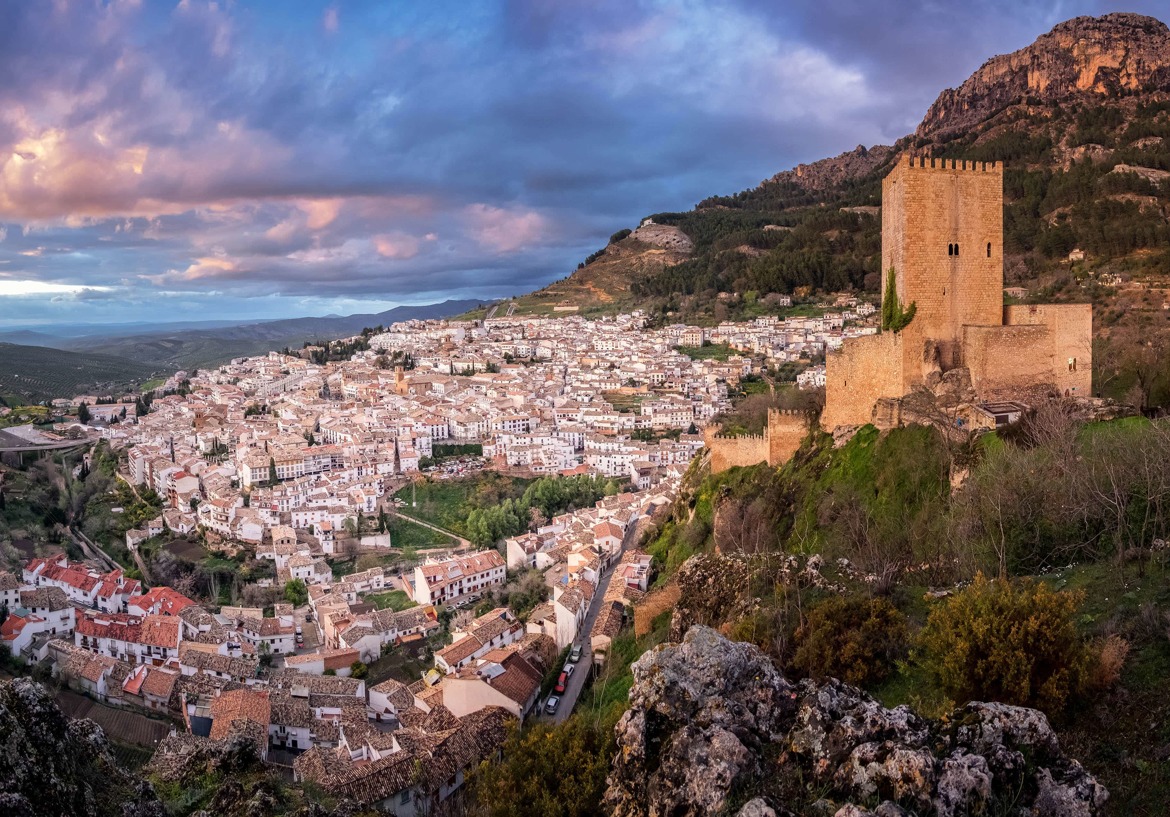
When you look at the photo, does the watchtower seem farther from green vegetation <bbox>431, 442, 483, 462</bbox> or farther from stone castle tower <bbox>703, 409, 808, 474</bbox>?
green vegetation <bbox>431, 442, 483, 462</bbox>

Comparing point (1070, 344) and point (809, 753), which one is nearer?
point (809, 753)

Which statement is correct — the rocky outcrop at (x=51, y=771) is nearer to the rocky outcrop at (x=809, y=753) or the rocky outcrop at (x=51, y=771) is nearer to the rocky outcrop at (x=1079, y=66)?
→ the rocky outcrop at (x=809, y=753)

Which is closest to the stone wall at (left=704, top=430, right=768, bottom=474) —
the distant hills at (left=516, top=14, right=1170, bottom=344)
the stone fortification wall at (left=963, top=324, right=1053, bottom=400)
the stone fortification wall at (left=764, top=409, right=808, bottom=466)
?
the stone fortification wall at (left=764, top=409, right=808, bottom=466)

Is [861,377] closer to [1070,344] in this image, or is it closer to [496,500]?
[1070,344]

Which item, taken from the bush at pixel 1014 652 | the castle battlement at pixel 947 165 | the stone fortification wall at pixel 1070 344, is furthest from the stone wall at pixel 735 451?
the bush at pixel 1014 652

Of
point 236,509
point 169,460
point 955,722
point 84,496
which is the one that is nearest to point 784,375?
point 236,509

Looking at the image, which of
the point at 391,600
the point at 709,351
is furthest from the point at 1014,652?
the point at 709,351
